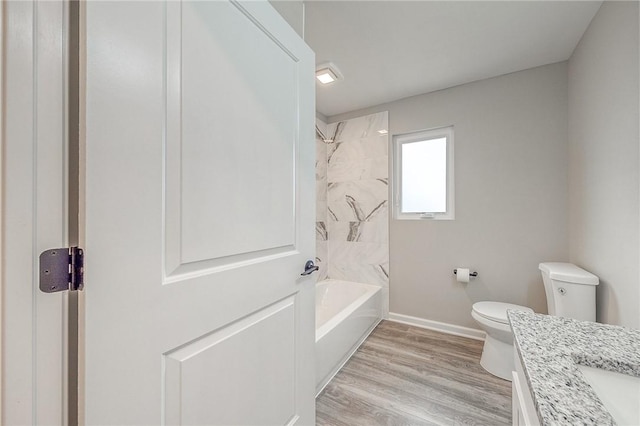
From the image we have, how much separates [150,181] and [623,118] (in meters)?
2.12

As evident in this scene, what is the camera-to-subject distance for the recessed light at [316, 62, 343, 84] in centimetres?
195

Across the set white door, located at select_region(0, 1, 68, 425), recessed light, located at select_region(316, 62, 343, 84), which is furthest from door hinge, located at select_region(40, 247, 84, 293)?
recessed light, located at select_region(316, 62, 343, 84)

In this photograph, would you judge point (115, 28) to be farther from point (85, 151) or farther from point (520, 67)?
point (520, 67)

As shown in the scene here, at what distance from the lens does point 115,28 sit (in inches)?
22.1

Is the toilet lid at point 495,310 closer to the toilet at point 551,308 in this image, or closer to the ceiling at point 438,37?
the toilet at point 551,308

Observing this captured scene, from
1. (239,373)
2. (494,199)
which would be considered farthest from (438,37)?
(239,373)

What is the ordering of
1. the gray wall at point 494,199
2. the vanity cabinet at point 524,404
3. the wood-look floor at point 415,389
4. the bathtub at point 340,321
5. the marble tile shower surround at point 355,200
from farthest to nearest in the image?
1. the marble tile shower surround at point 355,200
2. the gray wall at point 494,199
3. the bathtub at point 340,321
4. the wood-look floor at point 415,389
5. the vanity cabinet at point 524,404

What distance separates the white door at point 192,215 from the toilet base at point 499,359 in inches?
60.0

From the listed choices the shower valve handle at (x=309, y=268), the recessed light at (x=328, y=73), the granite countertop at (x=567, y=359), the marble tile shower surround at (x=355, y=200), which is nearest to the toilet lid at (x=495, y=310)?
the marble tile shower surround at (x=355, y=200)

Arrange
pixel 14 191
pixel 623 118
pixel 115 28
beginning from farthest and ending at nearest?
pixel 623 118, pixel 115 28, pixel 14 191

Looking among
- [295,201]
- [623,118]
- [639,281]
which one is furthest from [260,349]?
[623,118]

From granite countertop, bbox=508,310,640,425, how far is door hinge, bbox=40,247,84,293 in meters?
0.93

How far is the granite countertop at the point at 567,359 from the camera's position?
476 millimetres

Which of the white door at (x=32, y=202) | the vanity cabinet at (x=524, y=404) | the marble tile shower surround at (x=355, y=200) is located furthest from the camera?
the marble tile shower surround at (x=355, y=200)
